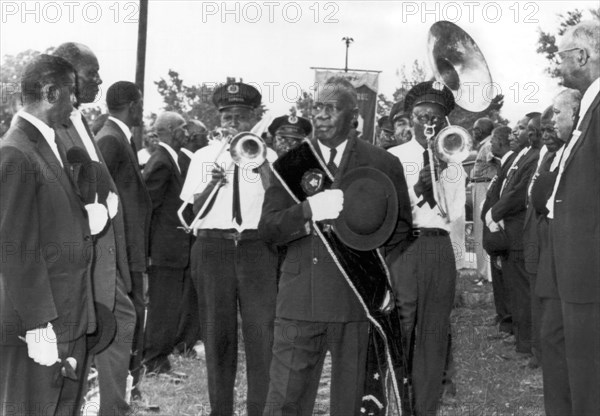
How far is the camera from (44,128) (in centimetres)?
428

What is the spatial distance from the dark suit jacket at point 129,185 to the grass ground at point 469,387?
4.39 ft

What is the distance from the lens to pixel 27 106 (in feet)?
14.2

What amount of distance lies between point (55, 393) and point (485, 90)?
5746 millimetres

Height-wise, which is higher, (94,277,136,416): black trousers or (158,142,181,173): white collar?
(158,142,181,173): white collar

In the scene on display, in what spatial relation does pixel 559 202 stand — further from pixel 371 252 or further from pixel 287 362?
pixel 287 362

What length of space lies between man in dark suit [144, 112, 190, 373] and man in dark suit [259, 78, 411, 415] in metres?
3.44

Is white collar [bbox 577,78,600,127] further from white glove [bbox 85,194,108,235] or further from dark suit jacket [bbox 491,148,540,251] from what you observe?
dark suit jacket [bbox 491,148,540,251]

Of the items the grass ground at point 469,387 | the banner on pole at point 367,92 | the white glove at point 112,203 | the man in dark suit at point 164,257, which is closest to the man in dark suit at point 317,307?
the white glove at point 112,203

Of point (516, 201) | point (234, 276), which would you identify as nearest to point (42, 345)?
point (234, 276)

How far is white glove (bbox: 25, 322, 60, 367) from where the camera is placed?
3.94 meters

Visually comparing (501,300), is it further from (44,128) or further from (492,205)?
(44,128)

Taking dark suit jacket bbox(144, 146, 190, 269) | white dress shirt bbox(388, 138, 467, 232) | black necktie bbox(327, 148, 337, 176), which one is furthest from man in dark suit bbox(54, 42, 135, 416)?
dark suit jacket bbox(144, 146, 190, 269)

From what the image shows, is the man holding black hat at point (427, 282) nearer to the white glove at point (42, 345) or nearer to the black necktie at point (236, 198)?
the black necktie at point (236, 198)

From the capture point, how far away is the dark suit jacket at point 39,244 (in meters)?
3.91
